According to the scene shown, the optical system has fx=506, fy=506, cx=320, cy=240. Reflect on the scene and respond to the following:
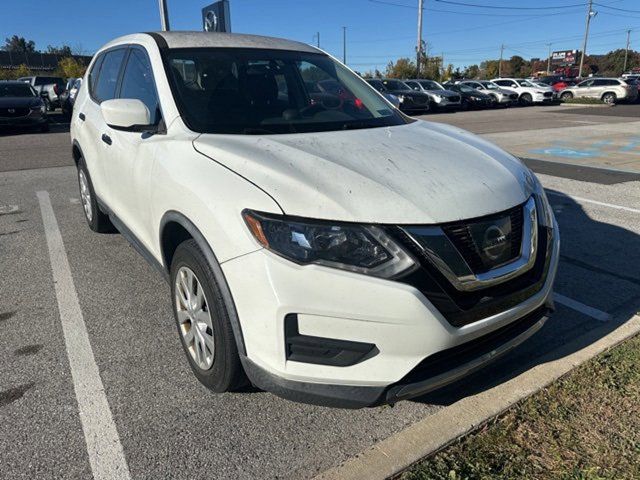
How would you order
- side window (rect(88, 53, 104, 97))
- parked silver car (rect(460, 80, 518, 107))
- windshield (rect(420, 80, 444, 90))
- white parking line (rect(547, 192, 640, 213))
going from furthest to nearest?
parked silver car (rect(460, 80, 518, 107)) → windshield (rect(420, 80, 444, 90)) → white parking line (rect(547, 192, 640, 213)) → side window (rect(88, 53, 104, 97))

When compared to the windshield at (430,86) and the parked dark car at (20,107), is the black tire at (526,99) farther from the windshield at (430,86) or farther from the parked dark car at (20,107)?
the parked dark car at (20,107)

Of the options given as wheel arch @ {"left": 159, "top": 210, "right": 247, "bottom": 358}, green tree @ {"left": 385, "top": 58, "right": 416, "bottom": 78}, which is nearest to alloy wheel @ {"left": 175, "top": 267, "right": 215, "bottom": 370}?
wheel arch @ {"left": 159, "top": 210, "right": 247, "bottom": 358}

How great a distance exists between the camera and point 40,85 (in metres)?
23.9

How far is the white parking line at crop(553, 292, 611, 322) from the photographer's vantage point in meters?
3.41

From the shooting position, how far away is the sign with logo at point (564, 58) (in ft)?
261

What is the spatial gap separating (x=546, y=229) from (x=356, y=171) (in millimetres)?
1040

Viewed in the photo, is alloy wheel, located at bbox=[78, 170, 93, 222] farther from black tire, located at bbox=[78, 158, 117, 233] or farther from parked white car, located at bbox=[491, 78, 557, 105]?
parked white car, located at bbox=[491, 78, 557, 105]

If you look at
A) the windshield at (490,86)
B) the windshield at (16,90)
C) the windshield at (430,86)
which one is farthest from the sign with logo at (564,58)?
the windshield at (16,90)

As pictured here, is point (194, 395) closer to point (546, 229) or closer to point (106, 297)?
point (106, 297)

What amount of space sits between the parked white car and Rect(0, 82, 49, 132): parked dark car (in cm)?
2621

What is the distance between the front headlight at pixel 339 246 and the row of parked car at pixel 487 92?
73.9 ft

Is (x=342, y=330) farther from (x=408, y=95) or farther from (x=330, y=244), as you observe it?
(x=408, y=95)

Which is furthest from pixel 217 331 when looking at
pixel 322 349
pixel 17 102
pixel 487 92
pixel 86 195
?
pixel 487 92

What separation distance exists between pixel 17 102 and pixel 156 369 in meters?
14.9
